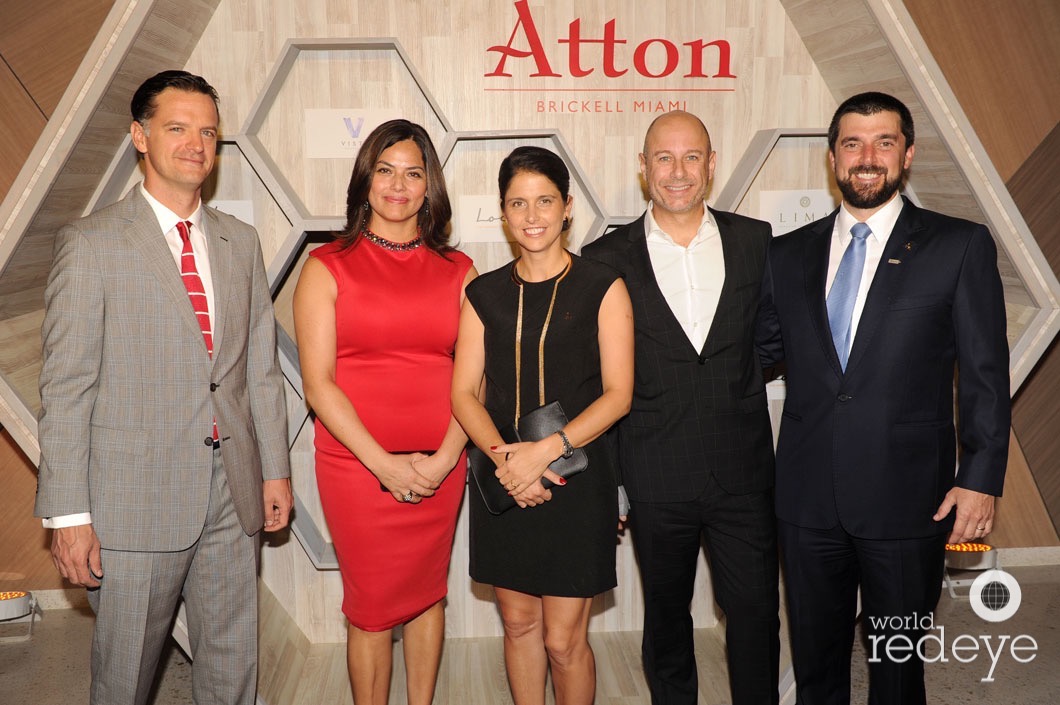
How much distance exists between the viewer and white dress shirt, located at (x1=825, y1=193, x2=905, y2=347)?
7.66ft

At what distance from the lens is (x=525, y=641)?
7.97ft

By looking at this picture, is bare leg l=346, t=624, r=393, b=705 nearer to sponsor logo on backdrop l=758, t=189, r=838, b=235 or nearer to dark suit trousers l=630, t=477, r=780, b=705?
dark suit trousers l=630, t=477, r=780, b=705

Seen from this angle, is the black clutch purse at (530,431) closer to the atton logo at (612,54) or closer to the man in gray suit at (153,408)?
the man in gray suit at (153,408)

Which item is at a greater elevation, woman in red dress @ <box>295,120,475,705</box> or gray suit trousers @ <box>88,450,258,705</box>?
woman in red dress @ <box>295,120,475,705</box>

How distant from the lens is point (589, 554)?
233cm

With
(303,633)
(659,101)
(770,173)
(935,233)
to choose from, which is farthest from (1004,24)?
(303,633)

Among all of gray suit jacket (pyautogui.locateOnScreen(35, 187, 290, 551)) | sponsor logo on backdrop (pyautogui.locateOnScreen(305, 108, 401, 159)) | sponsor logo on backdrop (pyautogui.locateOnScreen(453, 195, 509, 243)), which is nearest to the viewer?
gray suit jacket (pyautogui.locateOnScreen(35, 187, 290, 551))

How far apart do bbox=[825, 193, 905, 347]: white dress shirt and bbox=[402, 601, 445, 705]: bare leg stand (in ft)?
4.89

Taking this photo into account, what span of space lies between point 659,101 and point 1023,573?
9.57ft

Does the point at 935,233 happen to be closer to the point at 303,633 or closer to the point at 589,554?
the point at 589,554

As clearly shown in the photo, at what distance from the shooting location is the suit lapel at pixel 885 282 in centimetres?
227

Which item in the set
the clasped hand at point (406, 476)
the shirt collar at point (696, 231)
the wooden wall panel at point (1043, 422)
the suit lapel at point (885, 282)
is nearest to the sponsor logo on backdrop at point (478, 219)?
the shirt collar at point (696, 231)

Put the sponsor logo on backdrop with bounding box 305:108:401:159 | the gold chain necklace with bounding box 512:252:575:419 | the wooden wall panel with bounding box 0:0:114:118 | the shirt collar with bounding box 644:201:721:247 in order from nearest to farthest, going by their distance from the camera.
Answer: the gold chain necklace with bounding box 512:252:575:419, the shirt collar with bounding box 644:201:721:247, the sponsor logo on backdrop with bounding box 305:108:401:159, the wooden wall panel with bounding box 0:0:114:118

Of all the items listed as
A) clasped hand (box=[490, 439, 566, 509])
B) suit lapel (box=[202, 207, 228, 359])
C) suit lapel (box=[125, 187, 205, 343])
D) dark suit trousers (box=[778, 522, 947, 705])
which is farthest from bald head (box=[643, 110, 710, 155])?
suit lapel (box=[125, 187, 205, 343])
